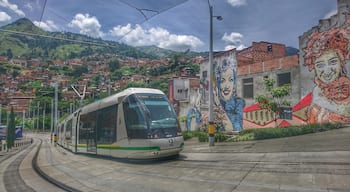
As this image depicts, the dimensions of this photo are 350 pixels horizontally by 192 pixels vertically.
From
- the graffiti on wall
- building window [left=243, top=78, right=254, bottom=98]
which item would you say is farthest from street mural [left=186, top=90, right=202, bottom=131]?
the graffiti on wall

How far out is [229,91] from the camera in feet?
91.3

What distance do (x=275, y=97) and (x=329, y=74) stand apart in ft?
15.0

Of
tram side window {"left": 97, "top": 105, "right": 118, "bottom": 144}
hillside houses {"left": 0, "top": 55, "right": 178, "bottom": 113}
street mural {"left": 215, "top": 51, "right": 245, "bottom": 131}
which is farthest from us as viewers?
hillside houses {"left": 0, "top": 55, "right": 178, "bottom": 113}

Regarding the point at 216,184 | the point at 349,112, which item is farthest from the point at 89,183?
the point at 349,112

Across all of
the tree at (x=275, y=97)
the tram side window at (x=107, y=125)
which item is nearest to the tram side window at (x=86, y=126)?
the tram side window at (x=107, y=125)

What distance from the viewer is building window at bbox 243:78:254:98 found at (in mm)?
25309

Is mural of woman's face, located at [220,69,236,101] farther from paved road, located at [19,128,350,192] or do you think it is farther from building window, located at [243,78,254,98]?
paved road, located at [19,128,350,192]

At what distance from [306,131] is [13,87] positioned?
14018cm

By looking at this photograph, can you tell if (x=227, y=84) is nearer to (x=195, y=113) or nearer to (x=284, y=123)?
(x=195, y=113)

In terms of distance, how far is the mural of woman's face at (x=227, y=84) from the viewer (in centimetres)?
2763

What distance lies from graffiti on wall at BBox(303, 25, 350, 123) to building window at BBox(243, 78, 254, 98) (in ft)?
20.6

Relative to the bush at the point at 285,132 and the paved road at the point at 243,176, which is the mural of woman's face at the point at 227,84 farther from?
the paved road at the point at 243,176

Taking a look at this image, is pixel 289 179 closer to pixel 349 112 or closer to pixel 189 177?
pixel 189 177

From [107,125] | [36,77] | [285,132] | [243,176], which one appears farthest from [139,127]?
[36,77]
